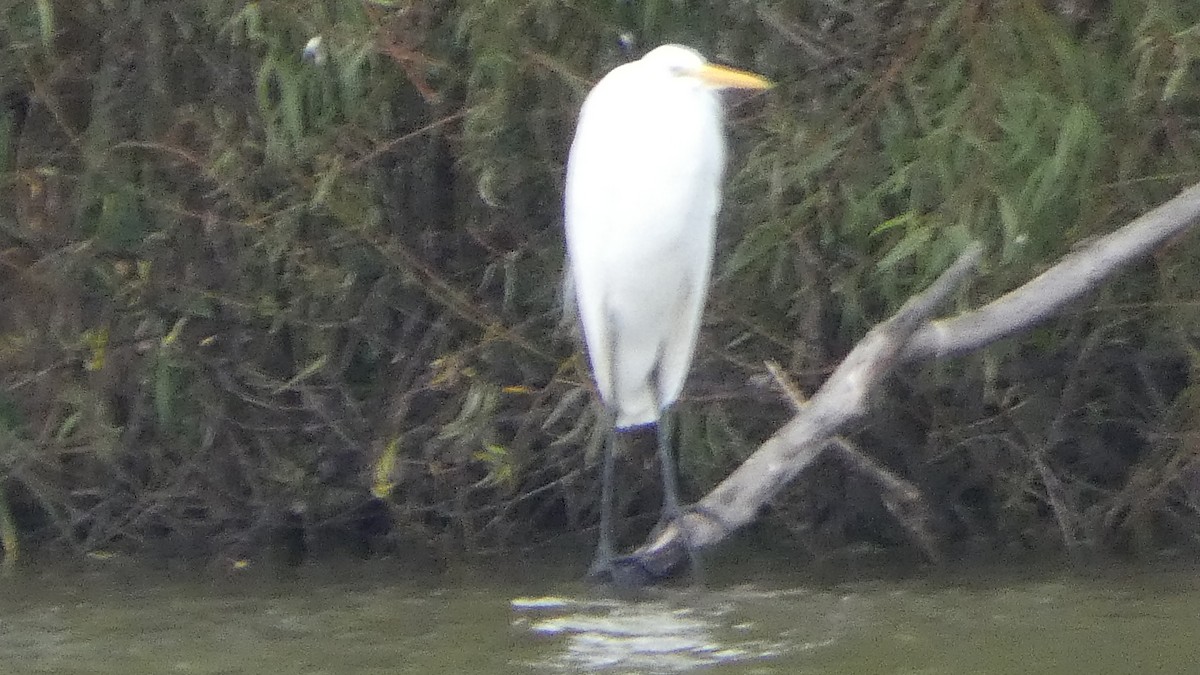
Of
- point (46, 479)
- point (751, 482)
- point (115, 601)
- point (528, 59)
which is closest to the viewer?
point (751, 482)

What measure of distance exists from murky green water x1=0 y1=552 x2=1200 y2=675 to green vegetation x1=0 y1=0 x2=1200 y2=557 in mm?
322

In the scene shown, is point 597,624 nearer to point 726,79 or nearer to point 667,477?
point 667,477

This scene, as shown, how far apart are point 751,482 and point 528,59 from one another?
4.55 ft

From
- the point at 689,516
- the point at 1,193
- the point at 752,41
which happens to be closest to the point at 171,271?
the point at 1,193

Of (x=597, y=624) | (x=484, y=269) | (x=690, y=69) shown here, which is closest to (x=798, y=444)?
(x=597, y=624)

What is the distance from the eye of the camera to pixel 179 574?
3.88 m

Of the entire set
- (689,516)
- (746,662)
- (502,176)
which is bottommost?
(746,662)

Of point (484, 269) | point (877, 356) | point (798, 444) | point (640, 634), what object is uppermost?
point (484, 269)

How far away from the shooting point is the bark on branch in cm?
269

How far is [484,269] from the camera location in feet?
13.1

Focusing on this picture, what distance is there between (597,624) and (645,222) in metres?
0.82

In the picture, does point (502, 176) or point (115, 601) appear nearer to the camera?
point (115, 601)

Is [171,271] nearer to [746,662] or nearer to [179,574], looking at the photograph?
[179,574]

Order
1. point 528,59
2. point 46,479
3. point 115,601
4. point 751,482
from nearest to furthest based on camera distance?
point 751,482 → point 115,601 → point 528,59 → point 46,479
